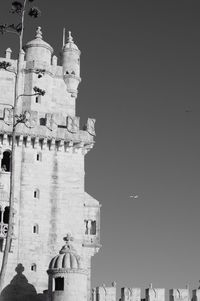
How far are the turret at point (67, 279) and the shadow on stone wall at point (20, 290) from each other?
123 inches

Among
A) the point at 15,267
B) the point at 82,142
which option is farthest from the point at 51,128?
the point at 15,267

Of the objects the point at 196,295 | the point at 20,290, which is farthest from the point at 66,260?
the point at 196,295

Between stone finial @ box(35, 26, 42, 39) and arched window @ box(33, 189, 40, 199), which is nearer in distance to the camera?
arched window @ box(33, 189, 40, 199)

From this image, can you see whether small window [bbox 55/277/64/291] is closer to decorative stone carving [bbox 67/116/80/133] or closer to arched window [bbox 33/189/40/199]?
arched window [bbox 33/189/40/199]

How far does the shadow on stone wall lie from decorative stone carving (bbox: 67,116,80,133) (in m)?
13.5

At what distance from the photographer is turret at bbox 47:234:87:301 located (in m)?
47.0

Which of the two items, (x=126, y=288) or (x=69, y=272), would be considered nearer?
(x=69, y=272)

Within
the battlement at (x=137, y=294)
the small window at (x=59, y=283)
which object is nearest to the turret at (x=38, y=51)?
the small window at (x=59, y=283)

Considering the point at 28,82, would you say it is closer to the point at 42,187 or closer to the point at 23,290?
the point at 42,187

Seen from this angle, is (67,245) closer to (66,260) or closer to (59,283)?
(66,260)

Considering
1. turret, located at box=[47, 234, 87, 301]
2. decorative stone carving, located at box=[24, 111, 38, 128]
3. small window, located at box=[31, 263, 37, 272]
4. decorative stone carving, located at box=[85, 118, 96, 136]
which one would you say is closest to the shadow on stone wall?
small window, located at box=[31, 263, 37, 272]

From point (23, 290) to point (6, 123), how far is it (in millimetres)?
15017

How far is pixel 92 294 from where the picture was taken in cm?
5525

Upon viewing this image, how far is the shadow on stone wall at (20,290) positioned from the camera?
1954 inches
